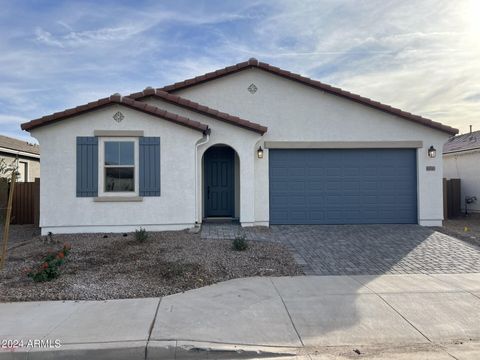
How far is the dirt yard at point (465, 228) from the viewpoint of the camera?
35.4ft

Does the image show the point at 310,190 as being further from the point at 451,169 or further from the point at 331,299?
the point at 451,169

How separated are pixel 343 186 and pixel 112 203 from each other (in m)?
7.60

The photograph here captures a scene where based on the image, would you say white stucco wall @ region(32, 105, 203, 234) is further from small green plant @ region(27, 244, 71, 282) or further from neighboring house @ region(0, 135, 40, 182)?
neighboring house @ region(0, 135, 40, 182)

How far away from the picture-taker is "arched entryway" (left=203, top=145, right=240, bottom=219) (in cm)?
1327

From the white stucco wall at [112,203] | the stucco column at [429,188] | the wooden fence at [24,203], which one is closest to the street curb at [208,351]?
the white stucco wall at [112,203]

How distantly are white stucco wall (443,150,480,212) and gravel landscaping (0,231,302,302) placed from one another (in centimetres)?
1229

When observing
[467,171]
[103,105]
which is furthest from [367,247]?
[467,171]

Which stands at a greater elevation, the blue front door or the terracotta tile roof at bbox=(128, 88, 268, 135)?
the terracotta tile roof at bbox=(128, 88, 268, 135)

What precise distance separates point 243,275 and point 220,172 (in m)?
6.63

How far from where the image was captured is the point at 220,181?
13383 millimetres

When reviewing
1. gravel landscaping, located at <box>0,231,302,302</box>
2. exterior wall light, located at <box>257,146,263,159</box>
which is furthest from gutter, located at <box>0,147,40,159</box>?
exterior wall light, located at <box>257,146,263,159</box>

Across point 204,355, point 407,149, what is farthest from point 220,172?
point 204,355

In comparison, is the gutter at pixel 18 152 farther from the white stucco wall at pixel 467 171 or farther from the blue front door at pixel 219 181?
the white stucco wall at pixel 467 171

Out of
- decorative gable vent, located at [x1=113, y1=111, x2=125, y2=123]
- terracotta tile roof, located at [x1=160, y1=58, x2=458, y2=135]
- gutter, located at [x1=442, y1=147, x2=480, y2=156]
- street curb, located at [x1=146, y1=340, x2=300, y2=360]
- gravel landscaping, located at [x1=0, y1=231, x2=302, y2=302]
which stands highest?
terracotta tile roof, located at [x1=160, y1=58, x2=458, y2=135]
